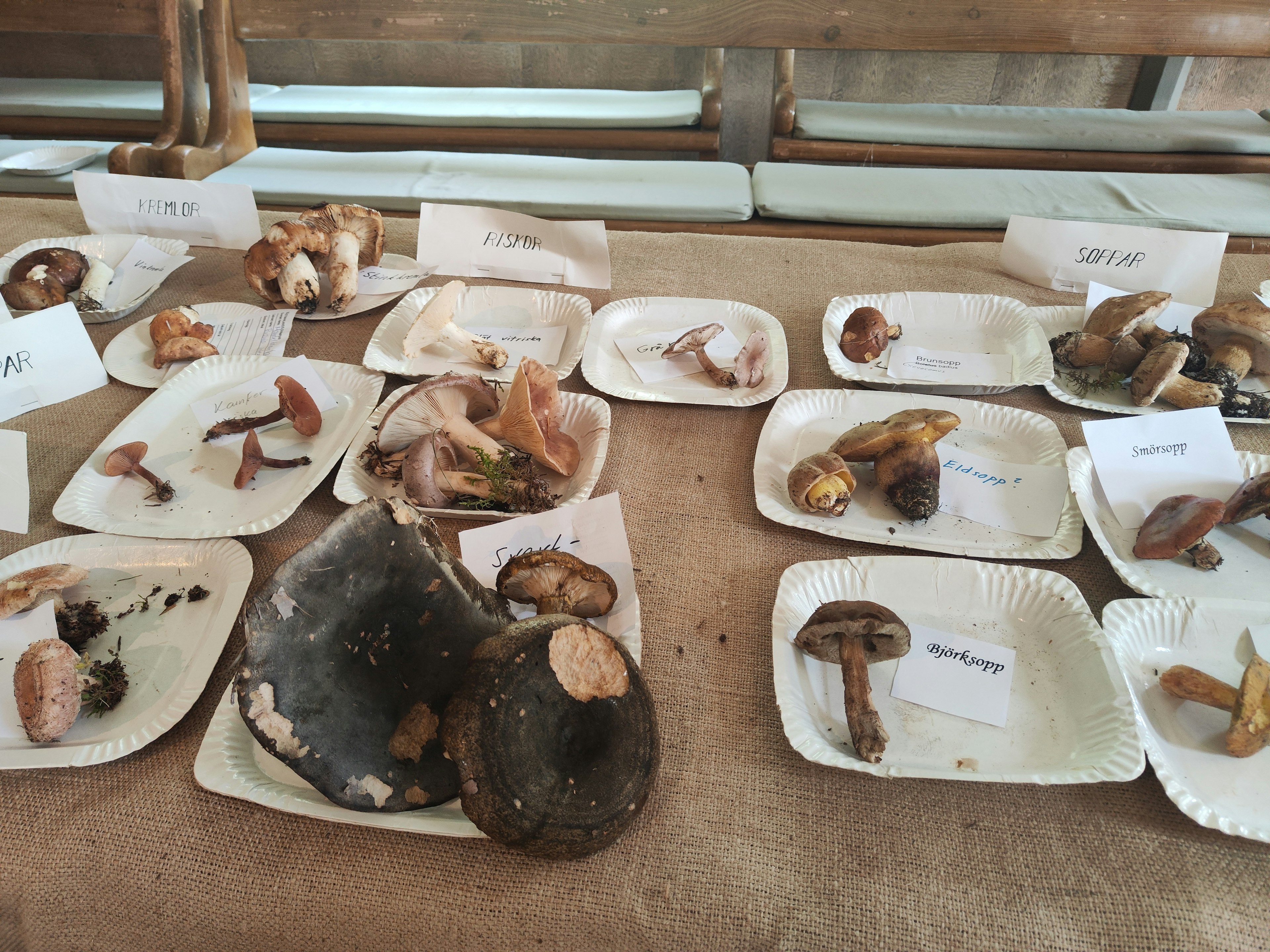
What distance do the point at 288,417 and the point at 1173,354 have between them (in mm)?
1943

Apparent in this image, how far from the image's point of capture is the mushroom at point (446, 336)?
1.69 m

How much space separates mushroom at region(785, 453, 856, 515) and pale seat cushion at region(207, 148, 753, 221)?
5.09 feet

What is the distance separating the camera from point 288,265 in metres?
1.97

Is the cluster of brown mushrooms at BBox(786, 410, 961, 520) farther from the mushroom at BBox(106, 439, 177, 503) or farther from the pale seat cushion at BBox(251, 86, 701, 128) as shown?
the pale seat cushion at BBox(251, 86, 701, 128)

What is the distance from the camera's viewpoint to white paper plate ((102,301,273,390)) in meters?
1.81

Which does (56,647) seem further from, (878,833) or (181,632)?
(878,833)

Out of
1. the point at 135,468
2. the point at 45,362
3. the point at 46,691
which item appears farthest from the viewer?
the point at 45,362

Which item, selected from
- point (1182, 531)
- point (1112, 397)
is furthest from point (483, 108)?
point (1182, 531)

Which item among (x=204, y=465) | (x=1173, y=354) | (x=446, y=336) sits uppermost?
(x=1173, y=354)

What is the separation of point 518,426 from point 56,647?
81 centimetres

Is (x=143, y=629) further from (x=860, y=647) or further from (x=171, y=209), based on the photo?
(x=171, y=209)

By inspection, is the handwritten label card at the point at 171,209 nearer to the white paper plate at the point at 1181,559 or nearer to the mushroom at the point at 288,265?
the mushroom at the point at 288,265

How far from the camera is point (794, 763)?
1.06 meters

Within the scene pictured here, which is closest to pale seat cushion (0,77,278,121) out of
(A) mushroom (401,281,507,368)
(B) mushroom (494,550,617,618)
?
(A) mushroom (401,281,507,368)
